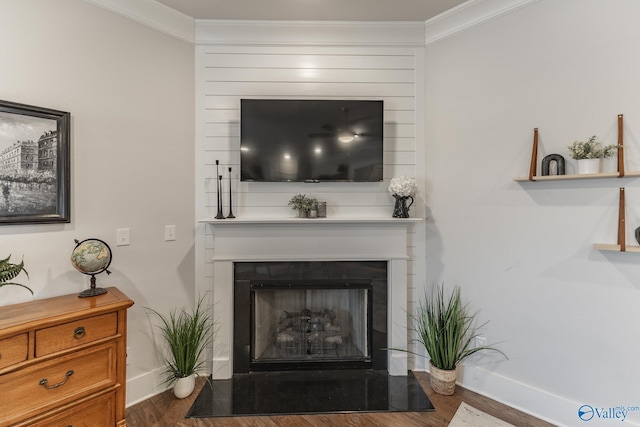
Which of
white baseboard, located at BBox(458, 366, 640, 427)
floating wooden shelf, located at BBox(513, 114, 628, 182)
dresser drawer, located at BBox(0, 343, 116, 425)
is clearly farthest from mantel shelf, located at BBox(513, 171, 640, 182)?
dresser drawer, located at BBox(0, 343, 116, 425)

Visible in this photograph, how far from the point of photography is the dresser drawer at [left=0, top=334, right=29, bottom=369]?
1263 mm

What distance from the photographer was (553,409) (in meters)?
1.86

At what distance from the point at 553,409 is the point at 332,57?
3000mm

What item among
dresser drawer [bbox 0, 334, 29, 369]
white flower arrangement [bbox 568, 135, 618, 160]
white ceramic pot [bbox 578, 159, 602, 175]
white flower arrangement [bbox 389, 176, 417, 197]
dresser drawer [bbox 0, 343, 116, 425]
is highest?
white flower arrangement [bbox 568, 135, 618, 160]

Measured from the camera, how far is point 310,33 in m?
2.40

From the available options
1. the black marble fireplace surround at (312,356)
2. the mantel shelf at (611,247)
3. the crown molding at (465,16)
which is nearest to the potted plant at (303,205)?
the black marble fireplace surround at (312,356)

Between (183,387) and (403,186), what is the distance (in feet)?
7.24

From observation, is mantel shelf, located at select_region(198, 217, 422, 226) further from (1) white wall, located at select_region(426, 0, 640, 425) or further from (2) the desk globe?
(2) the desk globe

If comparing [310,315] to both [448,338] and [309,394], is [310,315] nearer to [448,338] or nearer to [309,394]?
[309,394]

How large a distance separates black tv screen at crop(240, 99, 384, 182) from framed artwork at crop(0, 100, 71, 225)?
1108mm

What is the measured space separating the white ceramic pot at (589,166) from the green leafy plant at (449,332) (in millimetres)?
1142

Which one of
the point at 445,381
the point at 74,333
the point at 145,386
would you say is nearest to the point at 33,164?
the point at 74,333

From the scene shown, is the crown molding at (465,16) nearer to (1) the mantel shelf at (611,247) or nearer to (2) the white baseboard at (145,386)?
(1) the mantel shelf at (611,247)

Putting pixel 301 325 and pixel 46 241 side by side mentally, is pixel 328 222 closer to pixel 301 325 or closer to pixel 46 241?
pixel 301 325
